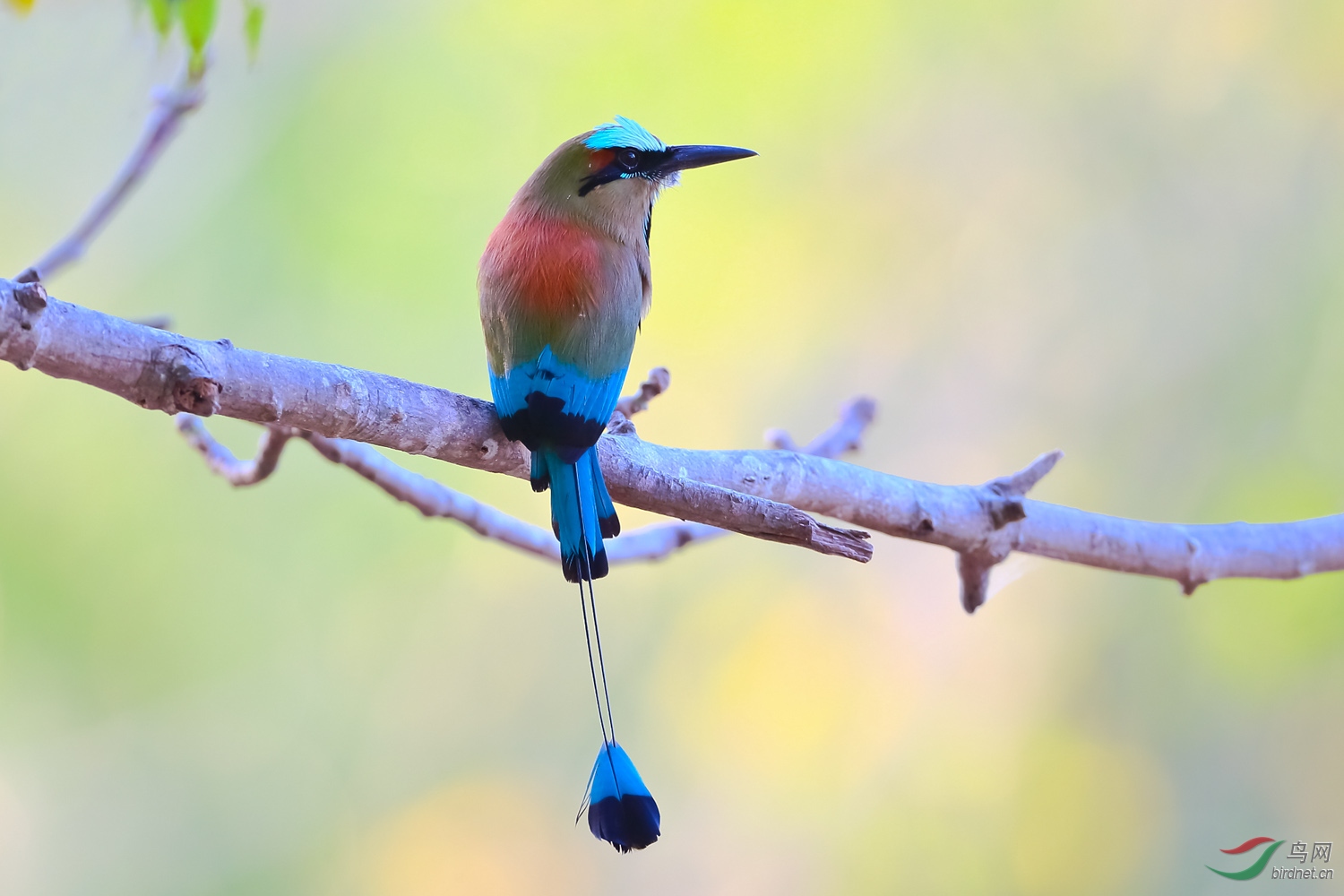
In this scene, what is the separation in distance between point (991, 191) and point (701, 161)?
2.03 metres

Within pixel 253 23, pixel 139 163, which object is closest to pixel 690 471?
pixel 253 23

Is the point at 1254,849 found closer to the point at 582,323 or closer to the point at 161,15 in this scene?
the point at 582,323

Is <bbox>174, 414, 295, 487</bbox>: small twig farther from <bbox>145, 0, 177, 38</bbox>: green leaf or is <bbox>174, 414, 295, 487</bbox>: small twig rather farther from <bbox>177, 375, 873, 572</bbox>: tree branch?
<bbox>145, 0, 177, 38</bbox>: green leaf

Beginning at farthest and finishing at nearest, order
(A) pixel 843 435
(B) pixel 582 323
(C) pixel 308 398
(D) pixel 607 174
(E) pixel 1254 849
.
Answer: (E) pixel 1254 849 → (A) pixel 843 435 → (D) pixel 607 174 → (B) pixel 582 323 → (C) pixel 308 398

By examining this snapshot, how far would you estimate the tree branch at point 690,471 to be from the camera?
96 cm

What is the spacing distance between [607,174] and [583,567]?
0.57 metres

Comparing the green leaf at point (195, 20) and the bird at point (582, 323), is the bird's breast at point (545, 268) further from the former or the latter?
the green leaf at point (195, 20)

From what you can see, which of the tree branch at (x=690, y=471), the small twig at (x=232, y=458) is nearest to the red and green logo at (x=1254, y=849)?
the tree branch at (x=690, y=471)

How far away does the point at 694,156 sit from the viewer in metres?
1.54

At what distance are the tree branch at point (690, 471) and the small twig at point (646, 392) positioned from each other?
0.09 metres

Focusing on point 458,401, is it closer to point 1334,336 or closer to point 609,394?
point 609,394

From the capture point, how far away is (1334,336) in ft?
10.3

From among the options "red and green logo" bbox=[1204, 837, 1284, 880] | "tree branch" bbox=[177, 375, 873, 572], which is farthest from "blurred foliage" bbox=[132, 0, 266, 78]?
"red and green logo" bbox=[1204, 837, 1284, 880]

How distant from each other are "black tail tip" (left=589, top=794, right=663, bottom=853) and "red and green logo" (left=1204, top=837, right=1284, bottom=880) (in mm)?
1975
